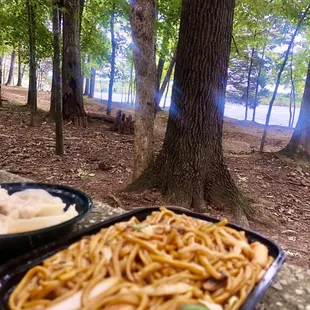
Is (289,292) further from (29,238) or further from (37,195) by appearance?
(37,195)

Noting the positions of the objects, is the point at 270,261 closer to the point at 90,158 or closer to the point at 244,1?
the point at 90,158

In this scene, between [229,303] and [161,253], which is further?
[161,253]

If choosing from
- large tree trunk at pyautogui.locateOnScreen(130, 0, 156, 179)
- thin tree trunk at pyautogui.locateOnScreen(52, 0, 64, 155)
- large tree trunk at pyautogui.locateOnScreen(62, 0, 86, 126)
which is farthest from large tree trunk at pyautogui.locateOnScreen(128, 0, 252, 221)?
large tree trunk at pyautogui.locateOnScreen(62, 0, 86, 126)

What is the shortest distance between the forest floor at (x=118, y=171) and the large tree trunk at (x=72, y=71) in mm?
569

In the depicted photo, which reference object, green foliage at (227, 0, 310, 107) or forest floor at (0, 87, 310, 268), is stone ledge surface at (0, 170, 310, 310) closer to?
forest floor at (0, 87, 310, 268)

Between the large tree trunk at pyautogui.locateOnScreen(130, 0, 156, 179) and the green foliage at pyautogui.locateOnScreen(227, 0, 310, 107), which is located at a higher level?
the green foliage at pyautogui.locateOnScreen(227, 0, 310, 107)

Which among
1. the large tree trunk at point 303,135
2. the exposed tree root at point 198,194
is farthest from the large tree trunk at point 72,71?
the exposed tree root at point 198,194

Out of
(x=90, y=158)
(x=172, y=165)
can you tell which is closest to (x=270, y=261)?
(x=172, y=165)

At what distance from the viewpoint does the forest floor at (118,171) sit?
138 inches

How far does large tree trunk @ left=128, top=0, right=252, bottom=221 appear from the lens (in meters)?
3.02

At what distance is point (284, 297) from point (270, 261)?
0.53ft

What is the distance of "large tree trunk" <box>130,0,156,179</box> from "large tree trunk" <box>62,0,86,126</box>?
15.1ft

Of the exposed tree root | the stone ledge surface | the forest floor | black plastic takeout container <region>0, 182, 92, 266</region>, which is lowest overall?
the forest floor

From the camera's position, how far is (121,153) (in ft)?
21.0
